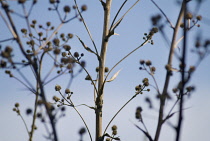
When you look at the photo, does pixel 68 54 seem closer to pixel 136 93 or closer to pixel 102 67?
pixel 102 67

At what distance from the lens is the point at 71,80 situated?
2.53 m

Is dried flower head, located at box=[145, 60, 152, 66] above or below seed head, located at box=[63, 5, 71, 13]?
below

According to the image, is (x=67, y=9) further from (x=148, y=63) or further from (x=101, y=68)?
(x=101, y=68)

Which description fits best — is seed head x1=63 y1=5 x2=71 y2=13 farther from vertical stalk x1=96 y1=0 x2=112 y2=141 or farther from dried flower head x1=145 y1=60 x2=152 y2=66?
vertical stalk x1=96 y1=0 x2=112 y2=141

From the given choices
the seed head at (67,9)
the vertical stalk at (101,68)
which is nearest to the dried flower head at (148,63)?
the seed head at (67,9)

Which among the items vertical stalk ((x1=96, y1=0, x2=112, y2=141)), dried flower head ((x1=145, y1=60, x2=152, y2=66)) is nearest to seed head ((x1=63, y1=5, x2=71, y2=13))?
dried flower head ((x1=145, y1=60, x2=152, y2=66))

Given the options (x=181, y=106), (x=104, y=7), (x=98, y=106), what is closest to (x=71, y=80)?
(x=98, y=106)

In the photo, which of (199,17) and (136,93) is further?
(136,93)

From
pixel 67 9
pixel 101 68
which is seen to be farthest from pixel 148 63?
pixel 101 68

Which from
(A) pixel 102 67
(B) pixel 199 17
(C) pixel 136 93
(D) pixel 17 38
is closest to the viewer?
(D) pixel 17 38

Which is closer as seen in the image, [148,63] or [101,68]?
[148,63]

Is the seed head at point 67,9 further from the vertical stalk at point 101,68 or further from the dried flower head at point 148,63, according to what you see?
the vertical stalk at point 101,68

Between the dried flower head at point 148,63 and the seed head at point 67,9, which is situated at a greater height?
the seed head at point 67,9

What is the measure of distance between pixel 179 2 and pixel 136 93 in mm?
1710
